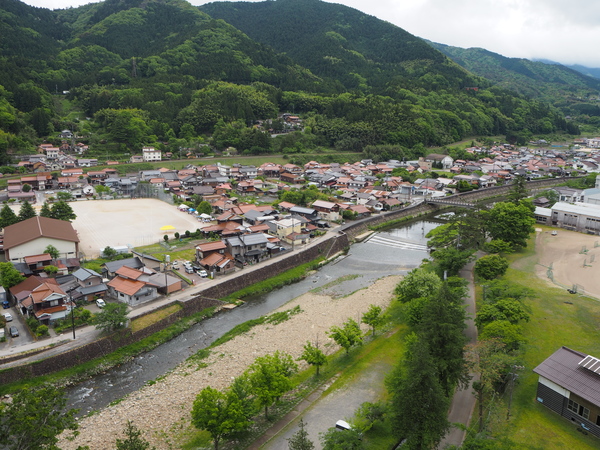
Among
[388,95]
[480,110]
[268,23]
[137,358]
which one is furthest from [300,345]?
[268,23]

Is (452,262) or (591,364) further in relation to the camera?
(452,262)

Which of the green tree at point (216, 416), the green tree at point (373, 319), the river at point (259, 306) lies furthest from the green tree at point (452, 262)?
the green tree at point (216, 416)

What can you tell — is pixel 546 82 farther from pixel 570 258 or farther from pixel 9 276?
pixel 9 276

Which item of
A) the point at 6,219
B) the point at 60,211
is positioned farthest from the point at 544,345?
the point at 6,219

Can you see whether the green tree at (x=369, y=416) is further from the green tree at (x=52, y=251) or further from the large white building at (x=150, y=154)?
the large white building at (x=150, y=154)

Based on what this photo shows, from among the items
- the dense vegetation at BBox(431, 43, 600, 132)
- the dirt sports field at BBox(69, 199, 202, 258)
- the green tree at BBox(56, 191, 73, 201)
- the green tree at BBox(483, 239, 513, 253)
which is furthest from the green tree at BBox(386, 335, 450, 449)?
the dense vegetation at BBox(431, 43, 600, 132)
